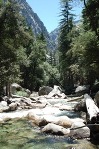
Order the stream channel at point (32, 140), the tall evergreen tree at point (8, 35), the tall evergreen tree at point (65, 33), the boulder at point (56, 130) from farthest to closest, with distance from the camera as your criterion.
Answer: the tall evergreen tree at point (65, 33) → the tall evergreen tree at point (8, 35) → the boulder at point (56, 130) → the stream channel at point (32, 140)

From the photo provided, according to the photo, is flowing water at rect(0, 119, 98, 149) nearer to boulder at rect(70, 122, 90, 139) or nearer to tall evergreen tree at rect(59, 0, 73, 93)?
boulder at rect(70, 122, 90, 139)

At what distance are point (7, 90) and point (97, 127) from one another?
81.0ft

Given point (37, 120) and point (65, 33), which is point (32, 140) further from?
point (65, 33)

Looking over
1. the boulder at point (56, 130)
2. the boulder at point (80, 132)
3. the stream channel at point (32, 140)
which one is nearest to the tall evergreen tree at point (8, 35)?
the stream channel at point (32, 140)

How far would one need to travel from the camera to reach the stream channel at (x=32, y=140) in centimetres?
1166

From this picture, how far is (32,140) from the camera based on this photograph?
12852 mm

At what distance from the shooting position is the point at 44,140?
41.9ft

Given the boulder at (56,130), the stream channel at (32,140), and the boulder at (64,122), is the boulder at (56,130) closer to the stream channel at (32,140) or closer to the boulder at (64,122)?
the stream channel at (32,140)

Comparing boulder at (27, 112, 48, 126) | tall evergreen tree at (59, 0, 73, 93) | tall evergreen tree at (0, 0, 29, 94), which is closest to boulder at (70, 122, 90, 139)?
boulder at (27, 112, 48, 126)

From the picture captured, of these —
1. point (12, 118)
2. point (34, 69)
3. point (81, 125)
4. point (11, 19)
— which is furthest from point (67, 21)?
point (81, 125)

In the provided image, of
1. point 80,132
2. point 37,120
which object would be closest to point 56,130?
point 80,132

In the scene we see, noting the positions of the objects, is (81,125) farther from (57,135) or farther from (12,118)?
(12,118)

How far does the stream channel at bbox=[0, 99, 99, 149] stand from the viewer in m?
11.7

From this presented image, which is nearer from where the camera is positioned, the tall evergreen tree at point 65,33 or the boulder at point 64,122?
the boulder at point 64,122
